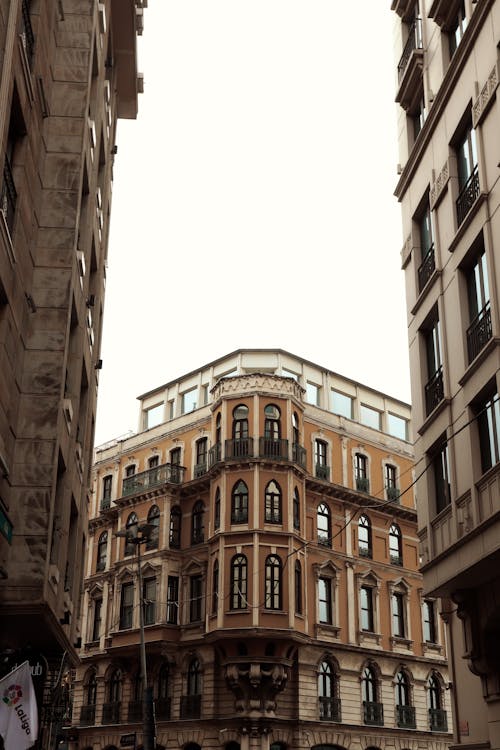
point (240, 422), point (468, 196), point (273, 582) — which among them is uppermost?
point (240, 422)

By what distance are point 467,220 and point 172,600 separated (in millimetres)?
32680

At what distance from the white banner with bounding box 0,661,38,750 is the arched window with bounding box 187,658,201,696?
33.2 metres

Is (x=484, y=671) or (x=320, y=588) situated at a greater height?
(x=320, y=588)

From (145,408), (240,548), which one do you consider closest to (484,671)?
(240,548)

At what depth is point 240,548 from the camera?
4362 cm

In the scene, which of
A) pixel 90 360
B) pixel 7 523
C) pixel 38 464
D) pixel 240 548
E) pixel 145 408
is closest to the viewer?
pixel 7 523

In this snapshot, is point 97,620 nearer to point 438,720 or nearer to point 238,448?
point 238,448

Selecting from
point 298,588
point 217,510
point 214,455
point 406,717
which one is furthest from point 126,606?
point 406,717

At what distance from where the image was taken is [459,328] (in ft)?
62.1

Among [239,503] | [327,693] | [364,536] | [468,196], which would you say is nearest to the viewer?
[468,196]

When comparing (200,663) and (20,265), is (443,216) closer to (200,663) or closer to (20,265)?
(20,265)

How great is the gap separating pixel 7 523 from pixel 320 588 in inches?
1270

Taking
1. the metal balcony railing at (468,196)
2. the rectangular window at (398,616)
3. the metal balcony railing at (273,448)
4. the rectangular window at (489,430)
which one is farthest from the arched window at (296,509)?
the rectangular window at (489,430)

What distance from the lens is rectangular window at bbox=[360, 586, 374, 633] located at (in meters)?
47.2
